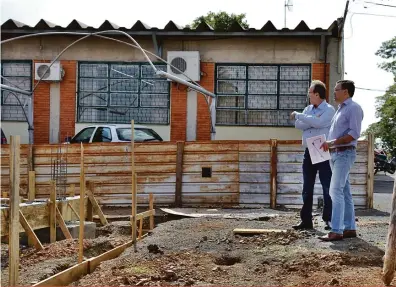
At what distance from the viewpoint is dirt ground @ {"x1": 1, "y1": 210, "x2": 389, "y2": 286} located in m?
5.66

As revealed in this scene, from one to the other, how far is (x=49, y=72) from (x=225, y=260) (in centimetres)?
1496

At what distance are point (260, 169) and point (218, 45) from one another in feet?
24.6

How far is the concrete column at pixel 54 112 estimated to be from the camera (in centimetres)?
2066

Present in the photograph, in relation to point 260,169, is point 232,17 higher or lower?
higher

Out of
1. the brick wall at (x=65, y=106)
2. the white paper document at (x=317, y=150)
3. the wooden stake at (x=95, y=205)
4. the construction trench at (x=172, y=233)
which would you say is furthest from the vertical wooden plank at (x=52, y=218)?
the brick wall at (x=65, y=106)

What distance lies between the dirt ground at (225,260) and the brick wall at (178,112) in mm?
11104

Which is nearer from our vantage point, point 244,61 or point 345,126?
point 345,126

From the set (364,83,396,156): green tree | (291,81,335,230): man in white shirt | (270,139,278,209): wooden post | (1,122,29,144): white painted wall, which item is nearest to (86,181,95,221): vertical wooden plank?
(270,139,278,209): wooden post

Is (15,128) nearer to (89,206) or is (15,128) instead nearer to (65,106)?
(65,106)

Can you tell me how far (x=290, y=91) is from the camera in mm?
20172

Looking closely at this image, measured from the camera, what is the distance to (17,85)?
20.8 meters

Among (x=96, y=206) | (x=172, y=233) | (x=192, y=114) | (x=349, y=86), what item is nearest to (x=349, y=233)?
(x=349, y=86)

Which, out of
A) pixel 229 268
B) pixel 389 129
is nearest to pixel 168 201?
pixel 229 268

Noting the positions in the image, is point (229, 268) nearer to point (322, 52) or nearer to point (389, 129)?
point (322, 52)
